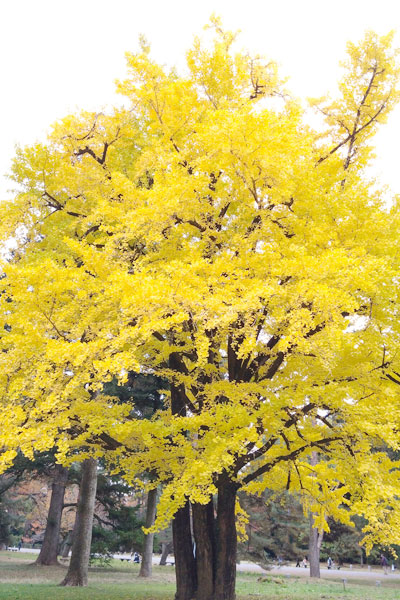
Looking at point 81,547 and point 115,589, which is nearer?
point 115,589

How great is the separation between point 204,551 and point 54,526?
1186 cm

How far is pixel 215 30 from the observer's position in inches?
353

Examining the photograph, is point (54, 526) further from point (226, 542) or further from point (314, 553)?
point (226, 542)

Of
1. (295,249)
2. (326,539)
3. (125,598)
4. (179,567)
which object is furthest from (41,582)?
(326,539)

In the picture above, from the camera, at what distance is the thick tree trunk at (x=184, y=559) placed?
8.50 meters

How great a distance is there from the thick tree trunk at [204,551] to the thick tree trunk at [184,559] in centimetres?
45

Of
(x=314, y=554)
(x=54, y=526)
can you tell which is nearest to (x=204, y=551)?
(x=54, y=526)

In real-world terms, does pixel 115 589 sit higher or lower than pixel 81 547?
lower

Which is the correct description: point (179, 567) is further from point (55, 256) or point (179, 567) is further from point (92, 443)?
point (55, 256)

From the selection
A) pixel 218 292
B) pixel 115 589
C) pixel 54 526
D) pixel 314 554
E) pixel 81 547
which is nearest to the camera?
pixel 218 292

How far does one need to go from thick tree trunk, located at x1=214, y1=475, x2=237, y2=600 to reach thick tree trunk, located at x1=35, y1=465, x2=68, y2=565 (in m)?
10.7

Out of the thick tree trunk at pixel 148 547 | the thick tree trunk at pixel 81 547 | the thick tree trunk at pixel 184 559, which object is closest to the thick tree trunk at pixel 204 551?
the thick tree trunk at pixel 184 559

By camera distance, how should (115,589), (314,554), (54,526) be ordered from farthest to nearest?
(314,554), (54,526), (115,589)

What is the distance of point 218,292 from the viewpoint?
19.4ft
